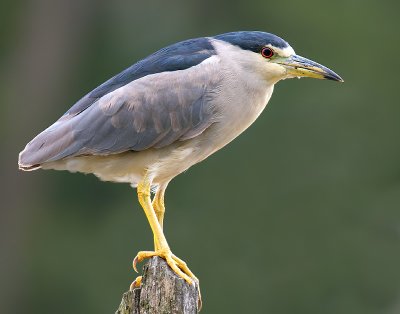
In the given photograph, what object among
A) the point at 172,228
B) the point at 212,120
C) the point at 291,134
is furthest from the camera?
the point at 291,134

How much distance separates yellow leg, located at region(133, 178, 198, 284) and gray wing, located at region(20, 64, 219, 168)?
0.86 ft

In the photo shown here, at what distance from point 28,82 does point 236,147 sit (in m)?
3.13

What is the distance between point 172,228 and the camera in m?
12.5

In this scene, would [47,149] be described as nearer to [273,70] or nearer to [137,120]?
[137,120]

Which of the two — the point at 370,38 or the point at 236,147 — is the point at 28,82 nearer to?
the point at 236,147

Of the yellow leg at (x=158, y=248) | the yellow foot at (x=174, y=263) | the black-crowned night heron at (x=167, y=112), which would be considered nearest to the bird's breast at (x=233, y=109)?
the black-crowned night heron at (x=167, y=112)

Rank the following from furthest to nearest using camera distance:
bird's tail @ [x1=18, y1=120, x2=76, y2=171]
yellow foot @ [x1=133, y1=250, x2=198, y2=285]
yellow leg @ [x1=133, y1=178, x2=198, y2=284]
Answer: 1. bird's tail @ [x1=18, y1=120, x2=76, y2=171]
2. yellow leg @ [x1=133, y1=178, x2=198, y2=284]
3. yellow foot @ [x1=133, y1=250, x2=198, y2=285]

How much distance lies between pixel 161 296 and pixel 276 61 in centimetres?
180

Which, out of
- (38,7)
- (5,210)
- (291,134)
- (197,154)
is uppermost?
(197,154)

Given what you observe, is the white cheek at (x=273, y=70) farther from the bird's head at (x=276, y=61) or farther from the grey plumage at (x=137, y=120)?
the grey plumage at (x=137, y=120)

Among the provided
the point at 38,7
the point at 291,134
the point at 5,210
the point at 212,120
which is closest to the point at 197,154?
the point at 212,120

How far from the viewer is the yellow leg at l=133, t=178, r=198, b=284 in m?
5.76

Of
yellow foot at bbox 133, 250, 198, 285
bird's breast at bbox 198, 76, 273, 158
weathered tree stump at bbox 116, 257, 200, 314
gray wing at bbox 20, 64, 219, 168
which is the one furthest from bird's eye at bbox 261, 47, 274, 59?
weathered tree stump at bbox 116, 257, 200, 314

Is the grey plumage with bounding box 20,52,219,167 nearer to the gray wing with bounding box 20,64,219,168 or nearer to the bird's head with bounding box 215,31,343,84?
the gray wing with bounding box 20,64,219,168
